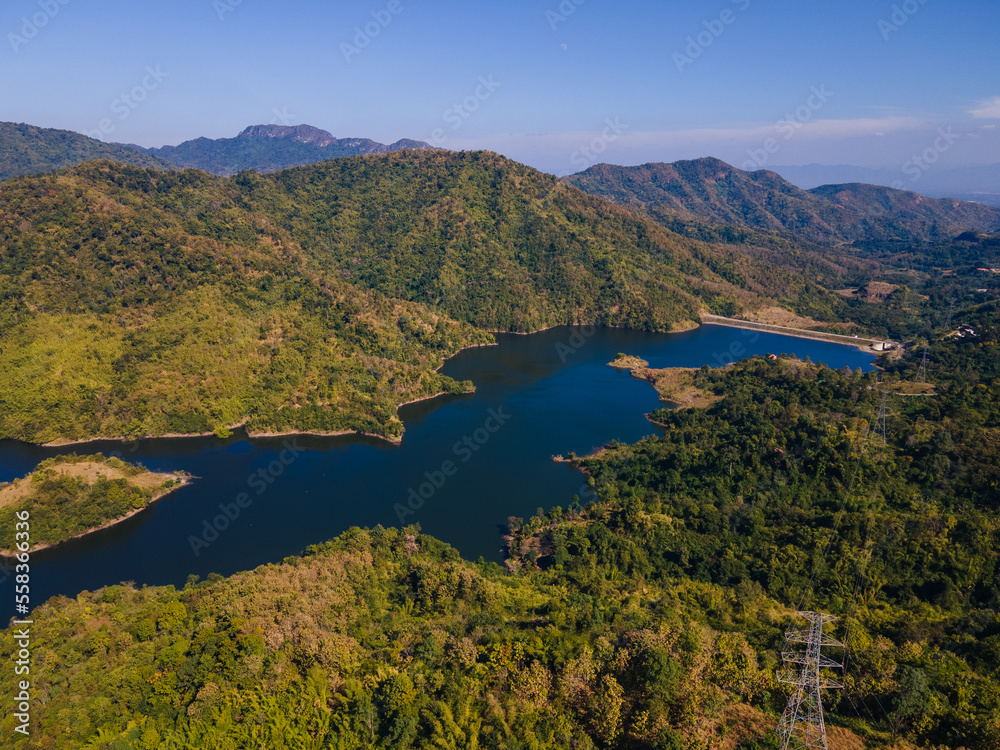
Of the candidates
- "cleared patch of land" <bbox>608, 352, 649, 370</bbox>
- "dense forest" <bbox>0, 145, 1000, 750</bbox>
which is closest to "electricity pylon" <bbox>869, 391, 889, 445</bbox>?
"dense forest" <bbox>0, 145, 1000, 750</bbox>

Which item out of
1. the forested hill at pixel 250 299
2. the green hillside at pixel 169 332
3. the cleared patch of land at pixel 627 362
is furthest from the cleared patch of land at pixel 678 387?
the forested hill at pixel 250 299

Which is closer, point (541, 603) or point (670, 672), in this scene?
point (670, 672)

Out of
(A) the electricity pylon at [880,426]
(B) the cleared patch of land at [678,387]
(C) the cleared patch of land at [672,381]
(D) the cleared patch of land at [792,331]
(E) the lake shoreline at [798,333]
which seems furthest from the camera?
(D) the cleared patch of land at [792,331]

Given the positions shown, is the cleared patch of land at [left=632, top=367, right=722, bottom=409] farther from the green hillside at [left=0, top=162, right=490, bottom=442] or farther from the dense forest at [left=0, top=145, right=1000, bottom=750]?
the green hillside at [left=0, top=162, right=490, bottom=442]

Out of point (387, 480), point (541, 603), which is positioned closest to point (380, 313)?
point (387, 480)

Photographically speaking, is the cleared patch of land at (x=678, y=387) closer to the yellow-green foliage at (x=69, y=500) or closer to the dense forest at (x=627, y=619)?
the dense forest at (x=627, y=619)

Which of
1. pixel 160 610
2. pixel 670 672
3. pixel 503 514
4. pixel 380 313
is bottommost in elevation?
pixel 503 514

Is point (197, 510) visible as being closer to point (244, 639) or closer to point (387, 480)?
point (387, 480)
